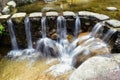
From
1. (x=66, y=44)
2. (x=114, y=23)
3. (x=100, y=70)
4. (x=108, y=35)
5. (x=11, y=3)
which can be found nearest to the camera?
(x=100, y=70)

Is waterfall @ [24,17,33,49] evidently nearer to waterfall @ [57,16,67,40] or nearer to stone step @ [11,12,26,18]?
stone step @ [11,12,26,18]

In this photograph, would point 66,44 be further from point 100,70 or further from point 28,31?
point 100,70

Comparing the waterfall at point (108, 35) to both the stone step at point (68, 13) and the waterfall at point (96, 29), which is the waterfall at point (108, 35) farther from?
the stone step at point (68, 13)

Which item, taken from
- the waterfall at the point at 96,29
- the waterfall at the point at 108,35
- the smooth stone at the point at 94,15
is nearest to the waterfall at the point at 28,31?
the smooth stone at the point at 94,15

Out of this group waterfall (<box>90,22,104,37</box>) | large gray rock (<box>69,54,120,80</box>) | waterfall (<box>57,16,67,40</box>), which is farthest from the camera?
waterfall (<box>57,16,67,40</box>)

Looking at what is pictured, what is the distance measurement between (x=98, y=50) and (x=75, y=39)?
118cm

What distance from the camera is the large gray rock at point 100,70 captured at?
3434 millimetres

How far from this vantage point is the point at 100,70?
358 centimetres

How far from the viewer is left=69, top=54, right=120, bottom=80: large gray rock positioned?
135 inches

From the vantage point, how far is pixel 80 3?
8.15 meters

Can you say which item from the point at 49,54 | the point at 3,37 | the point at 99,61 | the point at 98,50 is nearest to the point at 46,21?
the point at 49,54

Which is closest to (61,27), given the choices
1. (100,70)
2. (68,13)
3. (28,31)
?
(68,13)

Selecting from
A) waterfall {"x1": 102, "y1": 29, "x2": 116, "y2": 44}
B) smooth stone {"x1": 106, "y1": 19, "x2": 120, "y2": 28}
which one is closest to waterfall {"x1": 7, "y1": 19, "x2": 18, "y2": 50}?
waterfall {"x1": 102, "y1": 29, "x2": 116, "y2": 44}

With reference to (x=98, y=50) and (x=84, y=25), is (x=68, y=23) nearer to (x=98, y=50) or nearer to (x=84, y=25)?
(x=84, y=25)
